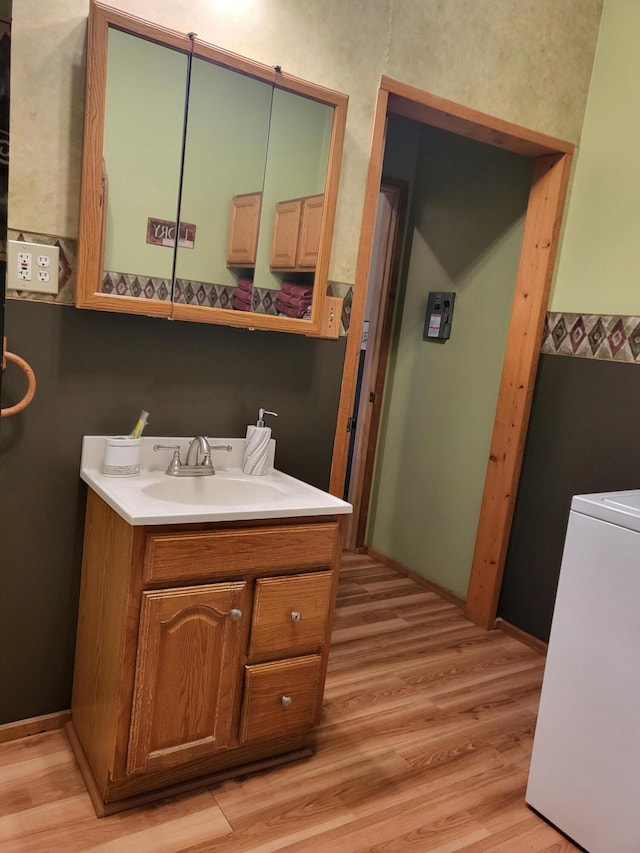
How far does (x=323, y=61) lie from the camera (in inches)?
81.9

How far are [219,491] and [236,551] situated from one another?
0.35 m

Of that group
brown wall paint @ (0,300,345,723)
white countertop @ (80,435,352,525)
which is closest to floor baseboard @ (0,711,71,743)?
brown wall paint @ (0,300,345,723)

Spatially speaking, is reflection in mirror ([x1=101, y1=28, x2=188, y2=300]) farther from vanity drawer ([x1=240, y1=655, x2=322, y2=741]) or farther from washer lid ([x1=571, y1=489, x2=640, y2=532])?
washer lid ([x1=571, y1=489, x2=640, y2=532])

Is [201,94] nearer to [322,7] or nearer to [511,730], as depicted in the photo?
[322,7]

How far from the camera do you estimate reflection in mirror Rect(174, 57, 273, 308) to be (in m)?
1.87

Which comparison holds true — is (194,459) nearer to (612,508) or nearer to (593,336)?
(612,508)

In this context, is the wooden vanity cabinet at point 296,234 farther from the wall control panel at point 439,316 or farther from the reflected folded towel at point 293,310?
the wall control panel at point 439,316

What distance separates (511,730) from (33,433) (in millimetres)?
1842

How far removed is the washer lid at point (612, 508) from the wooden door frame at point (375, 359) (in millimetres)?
1960

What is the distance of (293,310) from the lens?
6.90 ft

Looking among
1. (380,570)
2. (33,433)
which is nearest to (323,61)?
(33,433)

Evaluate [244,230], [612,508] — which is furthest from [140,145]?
[612,508]

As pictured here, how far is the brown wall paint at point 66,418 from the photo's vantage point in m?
1.82

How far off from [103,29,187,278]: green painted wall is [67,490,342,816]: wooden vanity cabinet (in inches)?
28.5
